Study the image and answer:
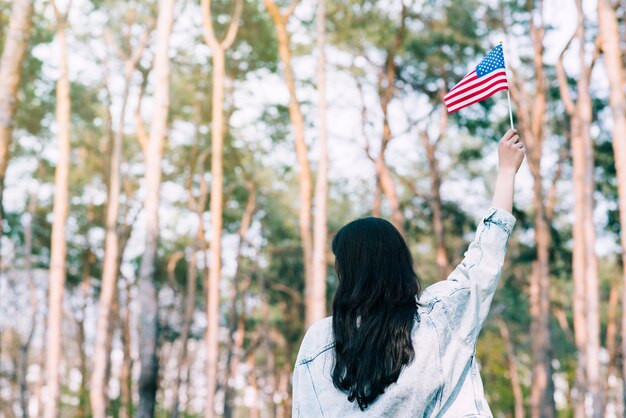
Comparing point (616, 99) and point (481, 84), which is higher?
point (616, 99)

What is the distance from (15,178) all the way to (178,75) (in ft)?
23.8

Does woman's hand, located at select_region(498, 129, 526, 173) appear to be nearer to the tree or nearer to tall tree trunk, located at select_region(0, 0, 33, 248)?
tall tree trunk, located at select_region(0, 0, 33, 248)

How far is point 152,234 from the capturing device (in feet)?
43.2

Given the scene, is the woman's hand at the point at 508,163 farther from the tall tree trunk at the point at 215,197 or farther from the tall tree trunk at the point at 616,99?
the tall tree trunk at the point at 215,197

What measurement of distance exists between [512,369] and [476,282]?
3216 cm

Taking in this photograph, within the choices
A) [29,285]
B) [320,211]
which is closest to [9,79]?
[320,211]

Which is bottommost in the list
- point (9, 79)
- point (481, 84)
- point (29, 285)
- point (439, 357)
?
point (29, 285)

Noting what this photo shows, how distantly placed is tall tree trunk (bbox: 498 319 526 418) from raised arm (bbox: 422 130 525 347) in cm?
3039

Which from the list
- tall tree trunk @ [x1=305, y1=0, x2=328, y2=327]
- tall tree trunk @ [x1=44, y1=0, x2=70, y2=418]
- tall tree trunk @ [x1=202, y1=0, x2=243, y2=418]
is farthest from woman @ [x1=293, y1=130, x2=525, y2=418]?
tall tree trunk @ [x1=202, y1=0, x2=243, y2=418]

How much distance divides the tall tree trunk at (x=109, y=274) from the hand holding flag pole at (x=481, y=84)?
1469 cm

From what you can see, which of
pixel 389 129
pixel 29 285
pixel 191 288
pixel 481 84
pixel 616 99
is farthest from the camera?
pixel 29 285

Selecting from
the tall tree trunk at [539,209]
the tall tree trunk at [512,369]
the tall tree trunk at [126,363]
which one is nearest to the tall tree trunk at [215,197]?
the tall tree trunk at [539,209]

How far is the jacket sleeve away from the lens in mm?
2029

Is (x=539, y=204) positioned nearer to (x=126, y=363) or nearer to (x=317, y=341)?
(x=126, y=363)
